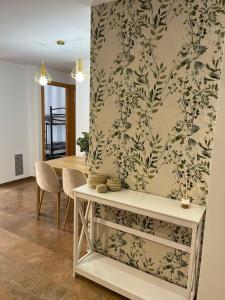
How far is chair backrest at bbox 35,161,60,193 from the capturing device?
300 centimetres

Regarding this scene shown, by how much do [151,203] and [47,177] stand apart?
5.42 feet

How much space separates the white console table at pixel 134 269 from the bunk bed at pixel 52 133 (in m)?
4.72

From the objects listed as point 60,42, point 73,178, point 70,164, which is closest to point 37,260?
point 73,178

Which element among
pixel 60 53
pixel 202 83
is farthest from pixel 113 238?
pixel 60 53

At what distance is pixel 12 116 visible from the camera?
4.61 m

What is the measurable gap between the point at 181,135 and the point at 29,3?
168 cm

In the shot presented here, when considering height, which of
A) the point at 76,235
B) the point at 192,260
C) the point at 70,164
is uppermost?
the point at 70,164

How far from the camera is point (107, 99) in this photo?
7.00ft

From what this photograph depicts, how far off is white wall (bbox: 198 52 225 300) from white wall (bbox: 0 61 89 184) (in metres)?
3.28

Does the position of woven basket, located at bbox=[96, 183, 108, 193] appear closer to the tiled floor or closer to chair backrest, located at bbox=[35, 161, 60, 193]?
the tiled floor

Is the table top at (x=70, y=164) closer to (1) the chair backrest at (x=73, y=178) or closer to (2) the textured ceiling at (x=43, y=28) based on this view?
(1) the chair backrest at (x=73, y=178)

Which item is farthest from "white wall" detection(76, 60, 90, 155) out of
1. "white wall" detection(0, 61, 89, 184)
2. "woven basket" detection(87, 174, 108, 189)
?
"woven basket" detection(87, 174, 108, 189)

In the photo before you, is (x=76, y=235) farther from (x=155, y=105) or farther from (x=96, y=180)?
(x=155, y=105)

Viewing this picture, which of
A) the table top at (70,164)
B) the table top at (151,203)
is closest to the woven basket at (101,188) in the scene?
the table top at (151,203)
